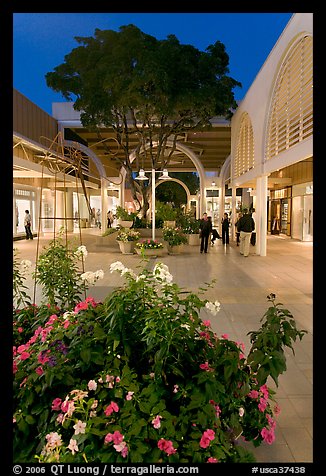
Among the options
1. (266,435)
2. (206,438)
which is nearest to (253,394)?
(266,435)

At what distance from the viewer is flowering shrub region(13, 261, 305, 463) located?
191 cm

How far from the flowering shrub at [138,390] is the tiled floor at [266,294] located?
0.45 m

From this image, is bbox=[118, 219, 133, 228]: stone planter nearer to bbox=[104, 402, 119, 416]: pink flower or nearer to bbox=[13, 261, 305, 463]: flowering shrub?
bbox=[13, 261, 305, 463]: flowering shrub

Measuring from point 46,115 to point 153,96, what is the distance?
880 centimetres

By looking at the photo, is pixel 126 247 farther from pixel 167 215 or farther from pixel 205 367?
pixel 205 367

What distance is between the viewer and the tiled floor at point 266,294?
2.72 metres

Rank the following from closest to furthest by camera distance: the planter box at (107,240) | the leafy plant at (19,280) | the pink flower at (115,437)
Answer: the pink flower at (115,437) → the leafy plant at (19,280) → the planter box at (107,240)

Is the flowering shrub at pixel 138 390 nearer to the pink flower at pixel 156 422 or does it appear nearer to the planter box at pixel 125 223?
the pink flower at pixel 156 422

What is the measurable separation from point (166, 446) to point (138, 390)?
34 cm

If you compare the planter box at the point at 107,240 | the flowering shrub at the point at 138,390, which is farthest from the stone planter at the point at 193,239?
the flowering shrub at the point at 138,390

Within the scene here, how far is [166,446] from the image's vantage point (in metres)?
1.86

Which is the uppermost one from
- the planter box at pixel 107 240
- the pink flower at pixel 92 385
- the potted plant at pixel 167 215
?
the potted plant at pixel 167 215

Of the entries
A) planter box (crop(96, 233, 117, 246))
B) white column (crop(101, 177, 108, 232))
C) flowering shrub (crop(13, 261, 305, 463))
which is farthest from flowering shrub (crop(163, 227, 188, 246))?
white column (crop(101, 177, 108, 232))
